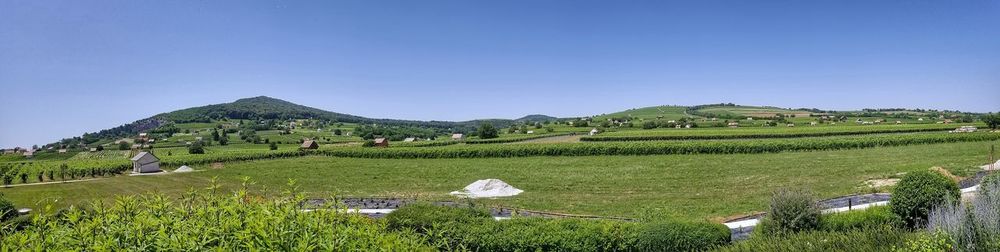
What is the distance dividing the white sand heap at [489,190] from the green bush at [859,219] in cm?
1843

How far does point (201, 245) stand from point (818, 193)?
84.7 ft

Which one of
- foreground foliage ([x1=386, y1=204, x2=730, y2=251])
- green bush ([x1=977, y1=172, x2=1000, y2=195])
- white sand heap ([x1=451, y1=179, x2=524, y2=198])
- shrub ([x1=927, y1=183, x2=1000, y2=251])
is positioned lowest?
white sand heap ([x1=451, y1=179, x2=524, y2=198])

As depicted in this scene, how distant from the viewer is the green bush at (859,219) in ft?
44.8

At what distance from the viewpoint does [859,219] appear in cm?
1415

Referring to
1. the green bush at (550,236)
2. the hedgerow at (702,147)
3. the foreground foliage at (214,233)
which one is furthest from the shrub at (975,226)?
the hedgerow at (702,147)

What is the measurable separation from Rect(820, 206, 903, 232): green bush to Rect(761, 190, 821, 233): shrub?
2.22 ft

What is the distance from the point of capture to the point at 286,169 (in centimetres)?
5594

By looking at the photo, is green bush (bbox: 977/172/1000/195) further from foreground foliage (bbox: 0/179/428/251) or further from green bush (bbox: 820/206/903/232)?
foreground foliage (bbox: 0/179/428/251)

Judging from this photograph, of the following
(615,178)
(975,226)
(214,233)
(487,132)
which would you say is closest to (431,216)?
(214,233)

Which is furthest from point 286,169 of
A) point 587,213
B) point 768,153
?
point 768,153

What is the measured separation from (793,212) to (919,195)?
4.03 meters

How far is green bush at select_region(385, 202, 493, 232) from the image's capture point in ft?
44.6

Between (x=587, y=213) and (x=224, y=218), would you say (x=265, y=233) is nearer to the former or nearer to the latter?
(x=224, y=218)

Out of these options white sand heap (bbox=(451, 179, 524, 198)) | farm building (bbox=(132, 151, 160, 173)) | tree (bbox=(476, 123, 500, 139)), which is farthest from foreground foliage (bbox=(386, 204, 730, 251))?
tree (bbox=(476, 123, 500, 139))
